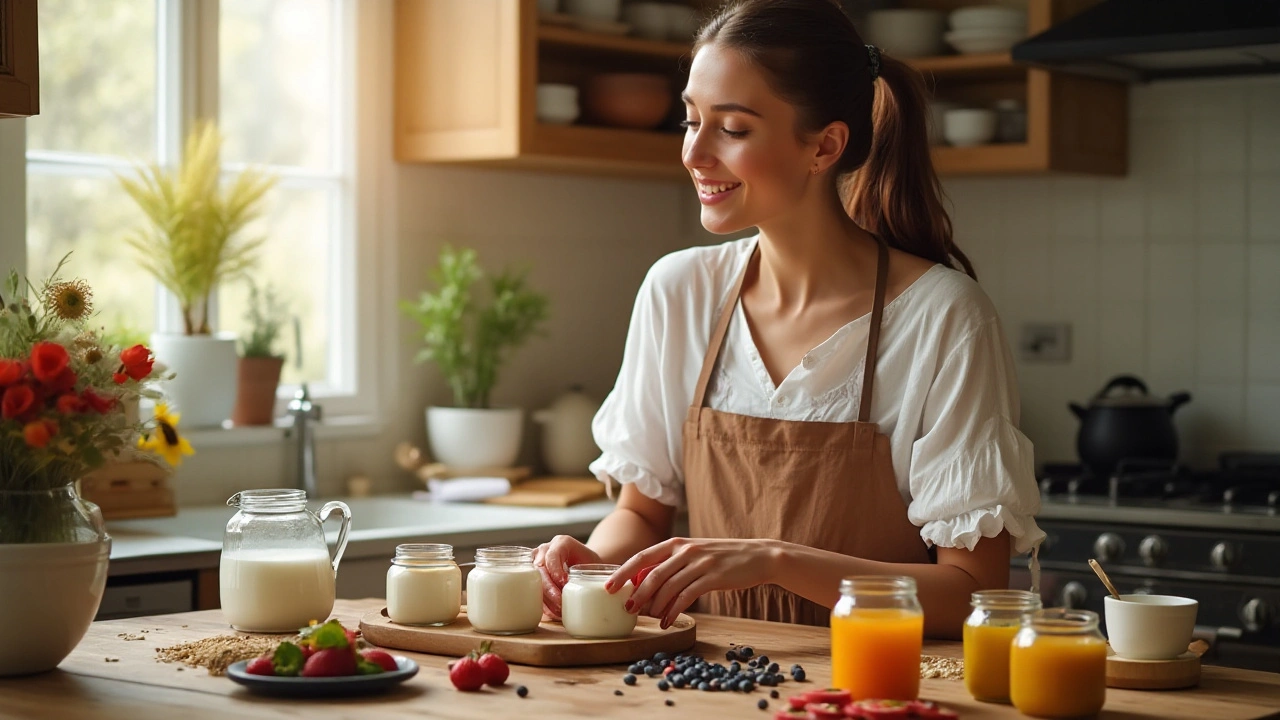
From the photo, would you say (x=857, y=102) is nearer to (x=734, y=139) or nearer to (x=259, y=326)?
(x=734, y=139)

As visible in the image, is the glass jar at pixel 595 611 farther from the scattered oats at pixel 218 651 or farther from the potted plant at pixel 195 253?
the potted plant at pixel 195 253

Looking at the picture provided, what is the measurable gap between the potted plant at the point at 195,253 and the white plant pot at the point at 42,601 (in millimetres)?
A: 1716

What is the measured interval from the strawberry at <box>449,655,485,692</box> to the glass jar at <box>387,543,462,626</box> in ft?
0.85

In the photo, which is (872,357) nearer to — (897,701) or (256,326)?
(897,701)

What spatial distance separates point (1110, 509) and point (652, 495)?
1.41 meters

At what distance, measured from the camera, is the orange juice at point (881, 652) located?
1.63 m

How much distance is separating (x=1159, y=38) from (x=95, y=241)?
7.71 ft

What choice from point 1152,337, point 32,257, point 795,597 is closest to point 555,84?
point 32,257

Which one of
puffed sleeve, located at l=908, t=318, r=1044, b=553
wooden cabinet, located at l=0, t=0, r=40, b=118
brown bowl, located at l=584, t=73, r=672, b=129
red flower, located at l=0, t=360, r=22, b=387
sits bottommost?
puffed sleeve, located at l=908, t=318, r=1044, b=553

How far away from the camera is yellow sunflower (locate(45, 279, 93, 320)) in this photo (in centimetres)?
185

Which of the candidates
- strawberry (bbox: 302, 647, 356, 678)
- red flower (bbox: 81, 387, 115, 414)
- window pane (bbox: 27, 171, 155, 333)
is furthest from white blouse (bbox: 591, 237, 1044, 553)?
window pane (bbox: 27, 171, 155, 333)

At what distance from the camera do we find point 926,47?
4.24 m

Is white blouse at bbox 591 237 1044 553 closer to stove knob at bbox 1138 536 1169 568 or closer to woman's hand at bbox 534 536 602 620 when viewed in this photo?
woman's hand at bbox 534 536 602 620

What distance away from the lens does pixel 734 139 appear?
7.69 ft
